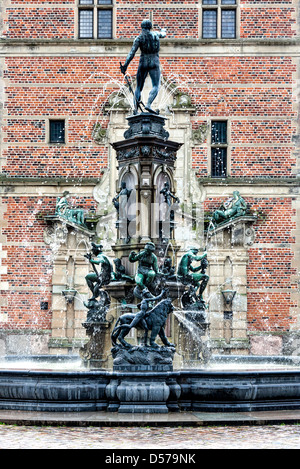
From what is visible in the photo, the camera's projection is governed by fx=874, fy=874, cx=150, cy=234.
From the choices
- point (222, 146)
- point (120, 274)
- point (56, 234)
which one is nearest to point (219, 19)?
point (222, 146)

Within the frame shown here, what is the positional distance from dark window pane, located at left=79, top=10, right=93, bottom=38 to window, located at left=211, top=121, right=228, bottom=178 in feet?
12.5

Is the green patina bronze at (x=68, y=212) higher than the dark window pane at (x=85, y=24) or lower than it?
lower

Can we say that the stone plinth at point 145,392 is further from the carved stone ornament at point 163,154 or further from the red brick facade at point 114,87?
the red brick facade at point 114,87

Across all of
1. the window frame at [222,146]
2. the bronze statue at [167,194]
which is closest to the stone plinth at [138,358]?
the bronze statue at [167,194]

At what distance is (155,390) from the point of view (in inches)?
377

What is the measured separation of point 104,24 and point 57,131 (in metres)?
2.91

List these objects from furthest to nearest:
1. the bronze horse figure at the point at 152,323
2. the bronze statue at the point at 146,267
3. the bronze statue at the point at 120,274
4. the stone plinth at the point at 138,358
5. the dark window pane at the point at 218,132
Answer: the dark window pane at the point at 218,132
the bronze statue at the point at 120,274
the bronze statue at the point at 146,267
the bronze horse figure at the point at 152,323
the stone plinth at the point at 138,358

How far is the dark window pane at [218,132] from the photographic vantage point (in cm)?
2127

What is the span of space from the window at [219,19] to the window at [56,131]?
412 centimetres

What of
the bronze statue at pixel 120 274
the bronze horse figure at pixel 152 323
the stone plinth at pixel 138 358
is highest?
the bronze statue at pixel 120 274

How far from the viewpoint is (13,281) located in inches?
822

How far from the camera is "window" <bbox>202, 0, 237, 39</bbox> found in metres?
21.5

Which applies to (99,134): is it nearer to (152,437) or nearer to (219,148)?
(219,148)
